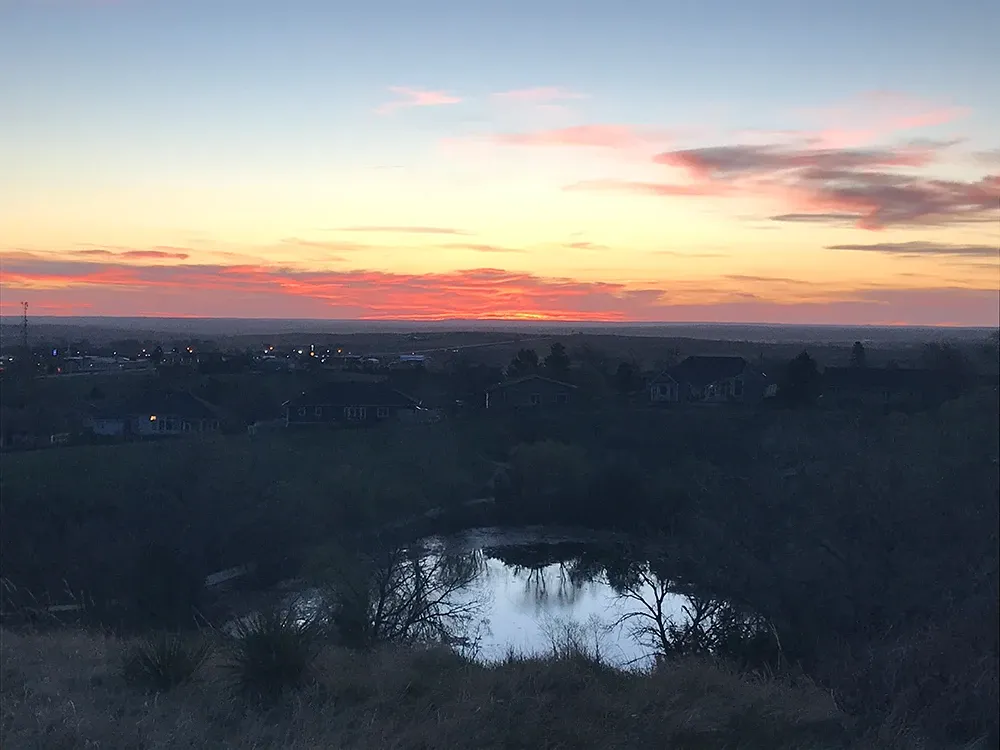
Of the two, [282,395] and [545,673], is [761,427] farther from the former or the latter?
[282,395]

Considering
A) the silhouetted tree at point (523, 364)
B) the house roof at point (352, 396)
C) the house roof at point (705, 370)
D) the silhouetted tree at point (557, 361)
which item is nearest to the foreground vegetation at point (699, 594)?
the house roof at point (705, 370)

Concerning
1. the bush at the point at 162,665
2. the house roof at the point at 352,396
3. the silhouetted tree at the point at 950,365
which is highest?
the silhouetted tree at the point at 950,365

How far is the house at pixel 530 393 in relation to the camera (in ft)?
69.8

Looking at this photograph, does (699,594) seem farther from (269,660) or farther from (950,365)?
(269,660)

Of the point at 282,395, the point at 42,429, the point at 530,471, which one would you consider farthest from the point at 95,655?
the point at 282,395

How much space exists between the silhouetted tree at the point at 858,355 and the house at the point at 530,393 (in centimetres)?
1058

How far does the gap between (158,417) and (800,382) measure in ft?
49.0

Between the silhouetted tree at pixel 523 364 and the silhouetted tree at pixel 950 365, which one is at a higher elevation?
the silhouetted tree at pixel 950 365

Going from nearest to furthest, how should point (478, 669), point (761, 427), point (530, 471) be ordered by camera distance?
point (478, 669) → point (761, 427) → point (530, 471)

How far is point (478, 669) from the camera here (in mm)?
6418

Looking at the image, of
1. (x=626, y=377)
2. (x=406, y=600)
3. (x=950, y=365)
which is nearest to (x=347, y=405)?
(x=626, y=377)

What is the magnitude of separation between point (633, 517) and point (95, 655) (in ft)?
30.7

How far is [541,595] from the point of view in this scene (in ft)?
44.5

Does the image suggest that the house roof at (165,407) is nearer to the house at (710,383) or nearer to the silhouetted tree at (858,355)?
the house at (710,383)
